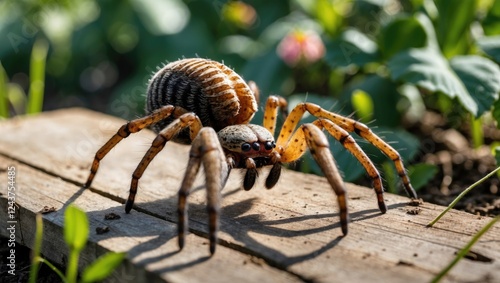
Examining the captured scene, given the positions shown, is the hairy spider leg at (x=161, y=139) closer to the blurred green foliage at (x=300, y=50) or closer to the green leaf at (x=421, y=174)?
the blurred green foliage at (x=300, y=50)

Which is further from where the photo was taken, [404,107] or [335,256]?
[404,107]

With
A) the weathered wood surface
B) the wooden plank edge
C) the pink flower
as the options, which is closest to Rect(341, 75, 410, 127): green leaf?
the pink flower

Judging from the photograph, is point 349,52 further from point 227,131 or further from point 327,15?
point 227,131

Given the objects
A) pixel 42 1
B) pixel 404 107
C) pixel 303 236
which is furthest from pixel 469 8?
pixel 42 1

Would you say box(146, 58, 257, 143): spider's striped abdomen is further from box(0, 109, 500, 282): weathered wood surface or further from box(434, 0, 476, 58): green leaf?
box(434, 0, 476, 58): green leaf

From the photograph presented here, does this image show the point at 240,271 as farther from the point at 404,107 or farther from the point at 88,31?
the point at 88,31
